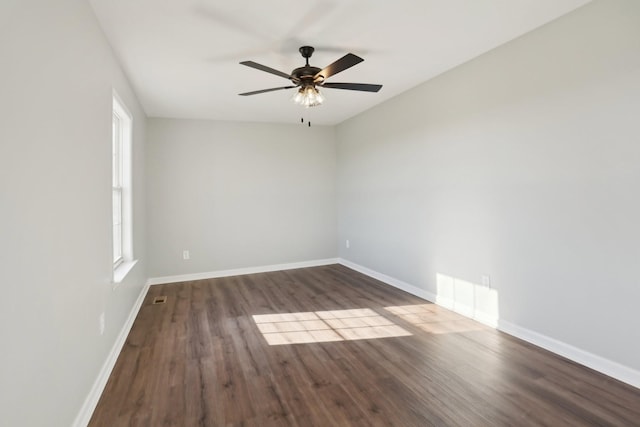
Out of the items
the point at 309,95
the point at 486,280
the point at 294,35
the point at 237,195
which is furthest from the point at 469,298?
the point at 237,195

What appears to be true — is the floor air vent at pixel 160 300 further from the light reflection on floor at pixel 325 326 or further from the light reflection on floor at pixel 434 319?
the light reflection on floor at pixel 434 319

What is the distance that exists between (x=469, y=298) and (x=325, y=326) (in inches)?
58.5

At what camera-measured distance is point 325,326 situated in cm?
326

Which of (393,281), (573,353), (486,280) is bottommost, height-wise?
(573,353)

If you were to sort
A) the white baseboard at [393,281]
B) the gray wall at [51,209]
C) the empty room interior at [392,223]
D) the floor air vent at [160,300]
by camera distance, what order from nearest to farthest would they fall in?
the gray wall at [51,209], the empty room interior at [392,223], the white baseboard at [393,281], the floor air vent at [160,300]

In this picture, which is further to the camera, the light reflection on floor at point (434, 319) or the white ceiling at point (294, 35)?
the light reflection on floor at point (434, 319)

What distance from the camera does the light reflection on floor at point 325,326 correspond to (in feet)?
9.83

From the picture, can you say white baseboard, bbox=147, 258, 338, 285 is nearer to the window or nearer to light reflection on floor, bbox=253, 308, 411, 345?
the window

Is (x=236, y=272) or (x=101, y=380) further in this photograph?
(x=236, y=272)

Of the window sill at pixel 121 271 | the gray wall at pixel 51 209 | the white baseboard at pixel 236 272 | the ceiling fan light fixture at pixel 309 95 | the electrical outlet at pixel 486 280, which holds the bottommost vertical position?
the white baseboard at pixel 236 272

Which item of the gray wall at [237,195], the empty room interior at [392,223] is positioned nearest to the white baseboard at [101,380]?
the empty room interior at [392,223]

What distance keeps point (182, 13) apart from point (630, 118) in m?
3.04

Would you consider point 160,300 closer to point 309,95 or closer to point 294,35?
point 309,95

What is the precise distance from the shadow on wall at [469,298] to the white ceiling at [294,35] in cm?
222
